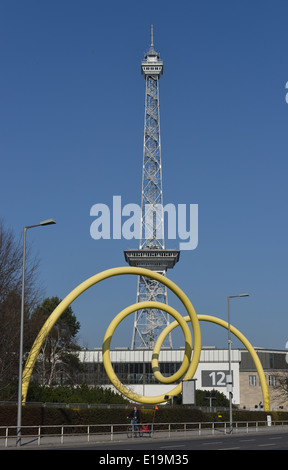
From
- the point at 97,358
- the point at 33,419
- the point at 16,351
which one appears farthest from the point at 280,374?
the point at 33,419

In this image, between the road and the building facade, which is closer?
the road

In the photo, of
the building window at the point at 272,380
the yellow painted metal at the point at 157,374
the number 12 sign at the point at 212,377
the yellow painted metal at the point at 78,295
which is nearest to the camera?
the yellow painted metal at the point at 78,295

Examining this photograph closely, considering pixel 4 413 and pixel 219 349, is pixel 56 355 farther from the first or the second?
pixel 4 413

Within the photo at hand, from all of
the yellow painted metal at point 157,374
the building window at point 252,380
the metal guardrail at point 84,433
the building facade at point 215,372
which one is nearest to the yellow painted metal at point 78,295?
the yellow painted metal at point 157,374

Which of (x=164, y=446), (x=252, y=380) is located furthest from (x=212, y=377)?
(x=164, y=446)

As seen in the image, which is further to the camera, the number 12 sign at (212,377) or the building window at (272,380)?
the building window at (272,380)

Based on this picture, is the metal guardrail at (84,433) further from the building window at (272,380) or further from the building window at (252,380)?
the building window at (272,380)

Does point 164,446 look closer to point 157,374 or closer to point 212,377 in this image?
point 157,374

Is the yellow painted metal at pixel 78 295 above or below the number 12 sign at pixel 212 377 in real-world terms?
above

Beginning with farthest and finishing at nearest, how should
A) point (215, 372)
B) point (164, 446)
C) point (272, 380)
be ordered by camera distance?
point (272, 380) → point (215, 372) → point (164, 446)

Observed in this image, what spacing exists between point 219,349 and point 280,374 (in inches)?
348

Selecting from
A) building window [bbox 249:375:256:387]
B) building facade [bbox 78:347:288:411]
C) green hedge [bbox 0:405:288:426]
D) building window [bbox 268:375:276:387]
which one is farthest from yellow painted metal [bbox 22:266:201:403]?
building window [bbox 268:375:276:387]

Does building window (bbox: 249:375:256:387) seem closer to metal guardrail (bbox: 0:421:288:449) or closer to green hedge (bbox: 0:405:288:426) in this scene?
metal guardrail (bbox: 0:421:288:449)

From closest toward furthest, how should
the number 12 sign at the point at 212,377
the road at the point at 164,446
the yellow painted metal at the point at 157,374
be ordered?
the road at the point at 164,446, the yellow painted metal at the point at 157,374, the number 12 sign at the point at 212,377
